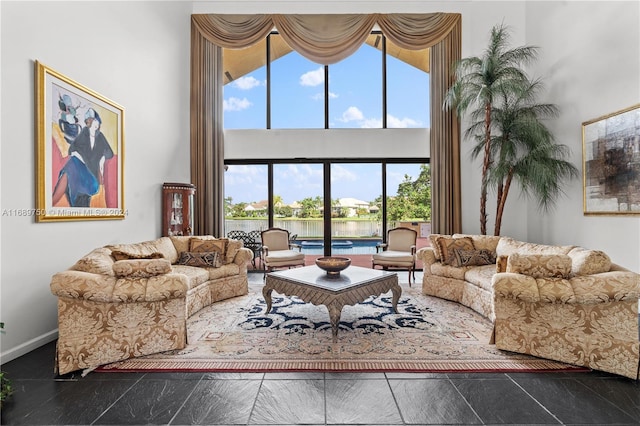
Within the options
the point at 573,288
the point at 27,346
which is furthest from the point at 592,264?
the point at 27,346

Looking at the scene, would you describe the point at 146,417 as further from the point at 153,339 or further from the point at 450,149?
the point at 450,149

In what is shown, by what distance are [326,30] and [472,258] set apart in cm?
465

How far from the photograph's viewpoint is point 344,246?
6.49 m

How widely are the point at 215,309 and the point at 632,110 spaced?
5.23 metres

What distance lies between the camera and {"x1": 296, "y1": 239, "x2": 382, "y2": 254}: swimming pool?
6.43 m

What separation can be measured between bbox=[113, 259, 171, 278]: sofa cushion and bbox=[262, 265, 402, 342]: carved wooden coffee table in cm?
118

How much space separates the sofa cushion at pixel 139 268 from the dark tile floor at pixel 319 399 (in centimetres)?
72

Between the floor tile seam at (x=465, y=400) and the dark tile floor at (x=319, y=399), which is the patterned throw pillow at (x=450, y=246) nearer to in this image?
the dark tile floor at (x=319, y=399)

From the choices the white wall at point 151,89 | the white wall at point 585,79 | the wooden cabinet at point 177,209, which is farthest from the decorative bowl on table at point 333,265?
the white wall at point 585,79

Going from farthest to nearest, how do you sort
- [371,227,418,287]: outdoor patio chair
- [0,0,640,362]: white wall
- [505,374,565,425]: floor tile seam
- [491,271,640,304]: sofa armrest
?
1. [371,227,418,287]: outdoor patio chair
2. [0,0,640,362]: white wall
3. [491,271,640,304]: sofa armrest
4. [505,374,565,425]: floor tile seam

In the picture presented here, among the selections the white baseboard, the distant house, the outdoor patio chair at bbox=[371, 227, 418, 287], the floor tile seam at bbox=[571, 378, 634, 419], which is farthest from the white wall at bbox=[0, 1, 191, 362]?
the floor tile seam at bbox=[571, 378, 634, 419]

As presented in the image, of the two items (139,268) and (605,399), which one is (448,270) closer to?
(605,399)

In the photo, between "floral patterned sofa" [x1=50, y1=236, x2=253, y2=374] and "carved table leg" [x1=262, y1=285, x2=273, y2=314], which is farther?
"carved table leg" [x1=262, y1=285, x2=273, y2=314]

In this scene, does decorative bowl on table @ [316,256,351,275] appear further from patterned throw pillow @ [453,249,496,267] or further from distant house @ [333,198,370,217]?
distant house @ [333,198,370,217]
